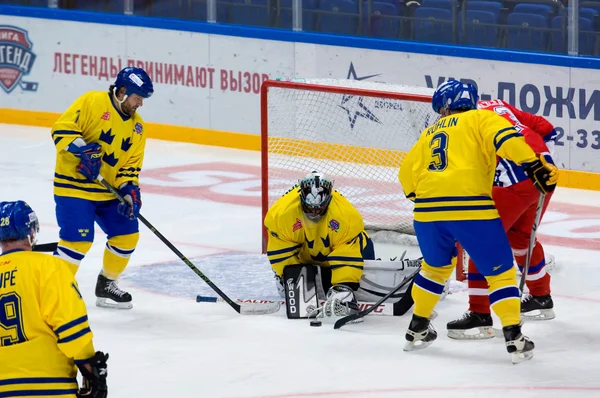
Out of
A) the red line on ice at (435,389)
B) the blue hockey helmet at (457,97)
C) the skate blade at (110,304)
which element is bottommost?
the red line on ice at (435,389)

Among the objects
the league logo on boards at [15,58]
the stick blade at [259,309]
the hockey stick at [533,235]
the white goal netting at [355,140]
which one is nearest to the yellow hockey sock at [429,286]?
the hockey stick at [533,235]

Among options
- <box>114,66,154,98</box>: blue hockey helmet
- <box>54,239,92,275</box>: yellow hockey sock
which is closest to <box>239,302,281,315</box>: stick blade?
<box>54,239,92,275</box>: yellow hockey sock

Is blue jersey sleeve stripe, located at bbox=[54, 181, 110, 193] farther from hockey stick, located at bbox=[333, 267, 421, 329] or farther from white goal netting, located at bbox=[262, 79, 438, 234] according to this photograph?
white goal netting, located at bbox=[262, 79, 438, 234]

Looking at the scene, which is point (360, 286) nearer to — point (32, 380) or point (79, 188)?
point (79, 188)

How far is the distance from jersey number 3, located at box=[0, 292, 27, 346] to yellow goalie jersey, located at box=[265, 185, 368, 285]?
107 inches

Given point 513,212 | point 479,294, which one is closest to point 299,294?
point 479,294

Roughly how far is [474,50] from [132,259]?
11.0ft

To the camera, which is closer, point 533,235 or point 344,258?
point 533,235

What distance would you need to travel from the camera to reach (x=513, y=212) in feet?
19.1

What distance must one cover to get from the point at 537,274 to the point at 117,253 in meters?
2.06

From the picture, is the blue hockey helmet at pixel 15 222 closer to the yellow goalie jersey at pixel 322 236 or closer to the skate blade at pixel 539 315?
the yellow goalie jersey at pixel 322 236

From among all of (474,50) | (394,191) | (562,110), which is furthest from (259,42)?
(394,191)

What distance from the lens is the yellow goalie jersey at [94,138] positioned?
610cm

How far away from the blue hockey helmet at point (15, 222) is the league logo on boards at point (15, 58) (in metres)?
8.58
